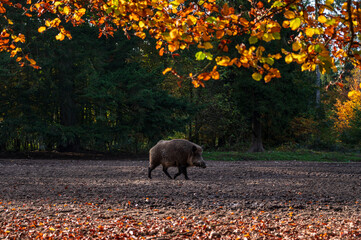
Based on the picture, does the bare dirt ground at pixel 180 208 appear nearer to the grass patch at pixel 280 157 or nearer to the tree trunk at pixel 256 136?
the grass patch at pixel 280 157

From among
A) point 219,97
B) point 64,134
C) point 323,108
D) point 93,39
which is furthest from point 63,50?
point 323,108

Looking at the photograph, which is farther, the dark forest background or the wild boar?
the dark forest background

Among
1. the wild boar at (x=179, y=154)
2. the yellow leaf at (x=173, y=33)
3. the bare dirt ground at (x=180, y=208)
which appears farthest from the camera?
the wild boar at (x=179, y=154)

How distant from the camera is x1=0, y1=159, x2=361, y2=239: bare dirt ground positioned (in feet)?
18.1

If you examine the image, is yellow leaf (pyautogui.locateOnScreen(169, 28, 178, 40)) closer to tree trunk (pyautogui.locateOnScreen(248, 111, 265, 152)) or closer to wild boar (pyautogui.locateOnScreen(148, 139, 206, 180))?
wild boar (pyautogui.locateOnScreen(148, 139, 206, 180))

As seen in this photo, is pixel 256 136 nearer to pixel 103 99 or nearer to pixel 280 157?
pixel 280 157

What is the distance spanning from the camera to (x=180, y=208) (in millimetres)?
7027

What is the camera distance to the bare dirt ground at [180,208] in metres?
5.53

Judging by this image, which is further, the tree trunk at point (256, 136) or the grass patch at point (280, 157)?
the tree trunk at point (256, 136)

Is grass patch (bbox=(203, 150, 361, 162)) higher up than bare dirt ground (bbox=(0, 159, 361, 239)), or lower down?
higher up

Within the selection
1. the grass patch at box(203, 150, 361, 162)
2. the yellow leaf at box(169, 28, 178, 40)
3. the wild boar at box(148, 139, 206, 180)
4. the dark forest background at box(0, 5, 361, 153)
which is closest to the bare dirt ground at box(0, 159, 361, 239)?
the wild boar at box(148, 139, 206, 180)

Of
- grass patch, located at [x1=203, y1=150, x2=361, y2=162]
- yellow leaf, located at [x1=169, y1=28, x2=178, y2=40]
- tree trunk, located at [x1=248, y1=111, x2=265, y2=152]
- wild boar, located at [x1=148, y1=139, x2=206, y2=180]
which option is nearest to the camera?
yellow leaf, located at [x1=169, y1=28, x2=178, y2=40]

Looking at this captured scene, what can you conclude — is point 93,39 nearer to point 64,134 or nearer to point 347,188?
point 64,134

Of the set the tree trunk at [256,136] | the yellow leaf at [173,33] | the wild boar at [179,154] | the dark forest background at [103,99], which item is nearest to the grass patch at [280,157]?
the dark forest background at [103,99]
